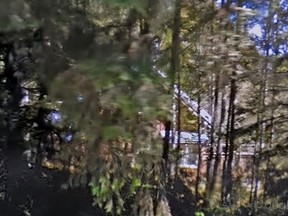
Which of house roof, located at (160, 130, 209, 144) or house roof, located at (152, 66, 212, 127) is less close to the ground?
house roof, located at (152, 66, 212, 127)

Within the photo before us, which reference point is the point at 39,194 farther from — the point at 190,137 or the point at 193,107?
the point at 190,137

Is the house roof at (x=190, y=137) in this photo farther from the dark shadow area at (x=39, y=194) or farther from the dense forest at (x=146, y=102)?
the dark shadow area at (x=39, y=194)

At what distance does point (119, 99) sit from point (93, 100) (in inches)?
12.1

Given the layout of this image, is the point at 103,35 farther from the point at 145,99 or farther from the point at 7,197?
the point at 7,197

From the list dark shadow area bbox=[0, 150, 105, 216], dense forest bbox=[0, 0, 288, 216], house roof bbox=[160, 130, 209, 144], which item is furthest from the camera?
house roof bbox=[160, 130, 209, 144]

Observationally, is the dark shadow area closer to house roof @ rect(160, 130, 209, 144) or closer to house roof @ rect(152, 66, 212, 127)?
house roof @ rect(152, 66, 212, 127)

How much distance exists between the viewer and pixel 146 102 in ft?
9.05

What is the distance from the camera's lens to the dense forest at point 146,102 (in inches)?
115

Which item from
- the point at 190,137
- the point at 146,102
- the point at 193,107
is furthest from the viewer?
the point at 190,137

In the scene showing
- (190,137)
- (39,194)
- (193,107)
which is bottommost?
(39,194)

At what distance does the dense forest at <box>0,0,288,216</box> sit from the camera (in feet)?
9.56

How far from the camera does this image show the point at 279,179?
1300 centimetres

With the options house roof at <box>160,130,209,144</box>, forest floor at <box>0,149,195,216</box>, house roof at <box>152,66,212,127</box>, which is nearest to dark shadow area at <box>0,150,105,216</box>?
forest floor at <box>0,149,195,216</box>

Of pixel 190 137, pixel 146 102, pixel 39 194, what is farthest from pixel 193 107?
pixel 146 102
